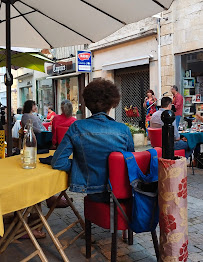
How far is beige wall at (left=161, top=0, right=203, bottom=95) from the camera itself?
10.8 m

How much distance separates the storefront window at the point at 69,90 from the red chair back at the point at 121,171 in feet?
53.4

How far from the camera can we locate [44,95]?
72.9 feet

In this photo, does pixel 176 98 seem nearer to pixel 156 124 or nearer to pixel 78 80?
pixel 156 124

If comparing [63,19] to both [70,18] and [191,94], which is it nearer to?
[70,18]

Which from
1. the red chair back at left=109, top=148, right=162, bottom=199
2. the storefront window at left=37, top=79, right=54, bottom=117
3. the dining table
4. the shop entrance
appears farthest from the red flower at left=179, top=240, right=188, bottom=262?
the storefront window at left=37, top=79, right=54, bottom=117

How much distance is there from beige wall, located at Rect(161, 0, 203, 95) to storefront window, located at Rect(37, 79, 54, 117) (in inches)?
411

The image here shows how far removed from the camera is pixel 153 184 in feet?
8.68

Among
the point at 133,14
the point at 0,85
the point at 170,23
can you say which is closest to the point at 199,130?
the point at 133,14

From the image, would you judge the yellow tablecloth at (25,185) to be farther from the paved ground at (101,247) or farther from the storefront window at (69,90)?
the storefront window at (69,90)

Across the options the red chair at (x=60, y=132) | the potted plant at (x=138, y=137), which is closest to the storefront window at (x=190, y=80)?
the potted plant at (x=138, y=137)

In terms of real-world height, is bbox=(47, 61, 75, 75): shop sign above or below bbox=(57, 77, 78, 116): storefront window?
above

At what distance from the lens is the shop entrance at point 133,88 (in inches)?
529

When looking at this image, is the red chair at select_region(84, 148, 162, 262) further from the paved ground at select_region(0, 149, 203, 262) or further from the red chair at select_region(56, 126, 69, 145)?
the red chair at select_region(56, 126, 69, 145)

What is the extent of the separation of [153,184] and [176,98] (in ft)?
25.6
